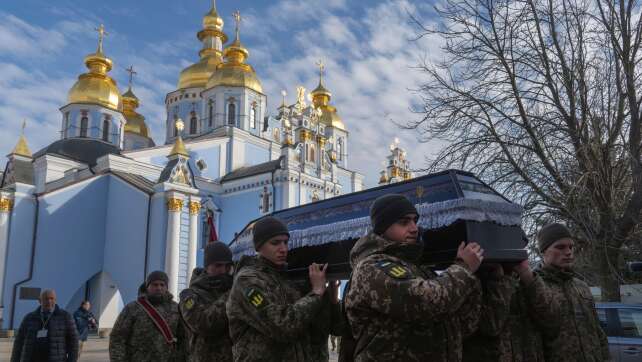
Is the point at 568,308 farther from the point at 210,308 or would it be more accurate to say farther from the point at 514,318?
the point at 210,308

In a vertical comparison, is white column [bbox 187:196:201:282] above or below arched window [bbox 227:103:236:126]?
below

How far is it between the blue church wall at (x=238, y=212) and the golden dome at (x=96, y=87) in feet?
27.4

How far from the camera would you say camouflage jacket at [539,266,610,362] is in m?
3.91

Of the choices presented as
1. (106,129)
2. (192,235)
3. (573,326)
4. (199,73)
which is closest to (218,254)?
(573,326)

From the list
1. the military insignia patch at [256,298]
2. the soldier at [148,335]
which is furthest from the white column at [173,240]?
the military insignia patch at [256,298]

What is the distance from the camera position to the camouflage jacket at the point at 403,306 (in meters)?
2.64

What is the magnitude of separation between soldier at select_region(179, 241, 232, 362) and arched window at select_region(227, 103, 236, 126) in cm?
3131

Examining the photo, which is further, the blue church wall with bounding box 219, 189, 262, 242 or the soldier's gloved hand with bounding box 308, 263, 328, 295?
the blue church wall with bounding box 219, 189, 262, 242

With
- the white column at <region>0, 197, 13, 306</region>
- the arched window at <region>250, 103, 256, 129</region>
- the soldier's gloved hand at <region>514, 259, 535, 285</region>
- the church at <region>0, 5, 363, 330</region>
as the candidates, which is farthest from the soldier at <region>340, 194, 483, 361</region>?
the arched window at <region>250, 103, 256, 129</region>

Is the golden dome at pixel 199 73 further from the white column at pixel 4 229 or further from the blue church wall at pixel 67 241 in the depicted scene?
the white column at pixel 4 229

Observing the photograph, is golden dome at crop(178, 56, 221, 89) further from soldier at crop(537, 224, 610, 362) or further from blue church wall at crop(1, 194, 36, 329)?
soldier at crop(537, 224, 610, 362)

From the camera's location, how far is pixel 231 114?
3572cm

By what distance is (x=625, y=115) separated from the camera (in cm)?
967

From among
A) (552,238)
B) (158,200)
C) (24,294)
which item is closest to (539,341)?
(552,238)
